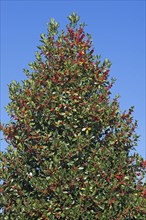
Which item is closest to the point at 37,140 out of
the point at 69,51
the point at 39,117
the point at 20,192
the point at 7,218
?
the point at 39,117

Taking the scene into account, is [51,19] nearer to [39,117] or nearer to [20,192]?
[39,117]

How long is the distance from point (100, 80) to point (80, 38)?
262 centimetres

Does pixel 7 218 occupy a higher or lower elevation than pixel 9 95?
lower

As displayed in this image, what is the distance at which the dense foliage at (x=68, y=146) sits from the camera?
18531mm

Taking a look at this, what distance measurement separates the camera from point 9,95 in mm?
21281

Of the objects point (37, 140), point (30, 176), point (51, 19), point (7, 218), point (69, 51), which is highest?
point (51, 19)

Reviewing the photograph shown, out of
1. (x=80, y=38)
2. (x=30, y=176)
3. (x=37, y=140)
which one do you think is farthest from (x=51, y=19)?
(x=30, y=176)

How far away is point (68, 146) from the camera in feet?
63.3

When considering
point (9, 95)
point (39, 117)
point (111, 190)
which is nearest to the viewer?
point (111, 190)

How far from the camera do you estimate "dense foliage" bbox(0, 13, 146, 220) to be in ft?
60.8

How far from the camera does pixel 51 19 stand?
2248 centimetres

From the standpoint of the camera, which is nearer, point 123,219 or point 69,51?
point 123,219

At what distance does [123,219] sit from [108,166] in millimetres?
2361

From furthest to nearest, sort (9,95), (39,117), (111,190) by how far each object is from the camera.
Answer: (9,95), (39,117), (111,190)
